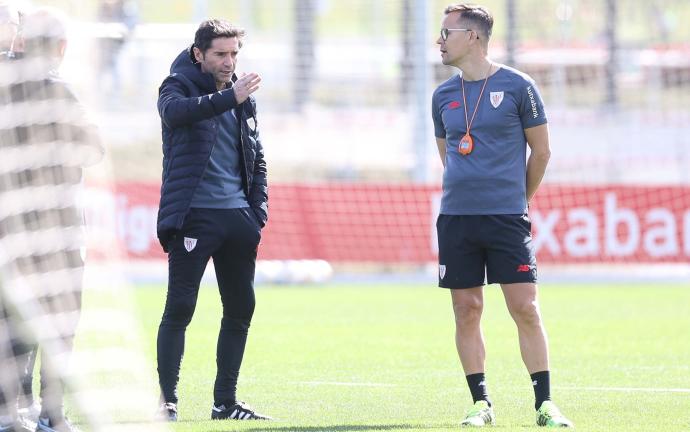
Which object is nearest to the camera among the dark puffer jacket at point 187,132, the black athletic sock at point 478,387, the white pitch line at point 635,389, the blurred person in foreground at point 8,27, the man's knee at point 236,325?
the blurred person in foreground at point 8,27

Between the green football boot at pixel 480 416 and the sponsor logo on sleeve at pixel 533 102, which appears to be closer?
the green football boot at pixel 480 416

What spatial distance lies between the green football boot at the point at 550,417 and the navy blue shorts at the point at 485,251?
66 cm

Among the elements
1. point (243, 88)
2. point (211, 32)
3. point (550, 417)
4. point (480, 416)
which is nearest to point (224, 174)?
point (243, 88)

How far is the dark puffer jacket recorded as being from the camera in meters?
7.14

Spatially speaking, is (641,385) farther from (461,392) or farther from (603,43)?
(603,43)

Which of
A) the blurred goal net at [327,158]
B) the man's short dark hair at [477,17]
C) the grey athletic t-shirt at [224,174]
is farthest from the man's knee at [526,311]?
the blurred goal net at [327,158]

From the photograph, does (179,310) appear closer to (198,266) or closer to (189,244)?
(198,266)

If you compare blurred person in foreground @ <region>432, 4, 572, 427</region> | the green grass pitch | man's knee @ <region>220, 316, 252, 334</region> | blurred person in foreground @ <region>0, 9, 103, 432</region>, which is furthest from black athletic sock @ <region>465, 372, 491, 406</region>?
blurred person in foreground @ <region>0, 9, 103, 432</region>

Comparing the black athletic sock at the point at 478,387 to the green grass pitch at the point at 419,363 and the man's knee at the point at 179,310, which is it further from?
the man's knee at the point at 179,310

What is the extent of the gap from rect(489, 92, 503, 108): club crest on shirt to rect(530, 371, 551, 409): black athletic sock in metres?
1.42

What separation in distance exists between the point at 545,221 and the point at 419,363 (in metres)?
8.53

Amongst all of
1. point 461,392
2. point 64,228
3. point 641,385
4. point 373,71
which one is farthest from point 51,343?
point 373,71

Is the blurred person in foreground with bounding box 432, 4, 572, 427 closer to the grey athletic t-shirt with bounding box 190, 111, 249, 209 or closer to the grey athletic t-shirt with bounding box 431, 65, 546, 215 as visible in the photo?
the grey athletic t-shirt with bounding box 431, 65, 546, 215

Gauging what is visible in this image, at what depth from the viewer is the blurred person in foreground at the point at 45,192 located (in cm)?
668
